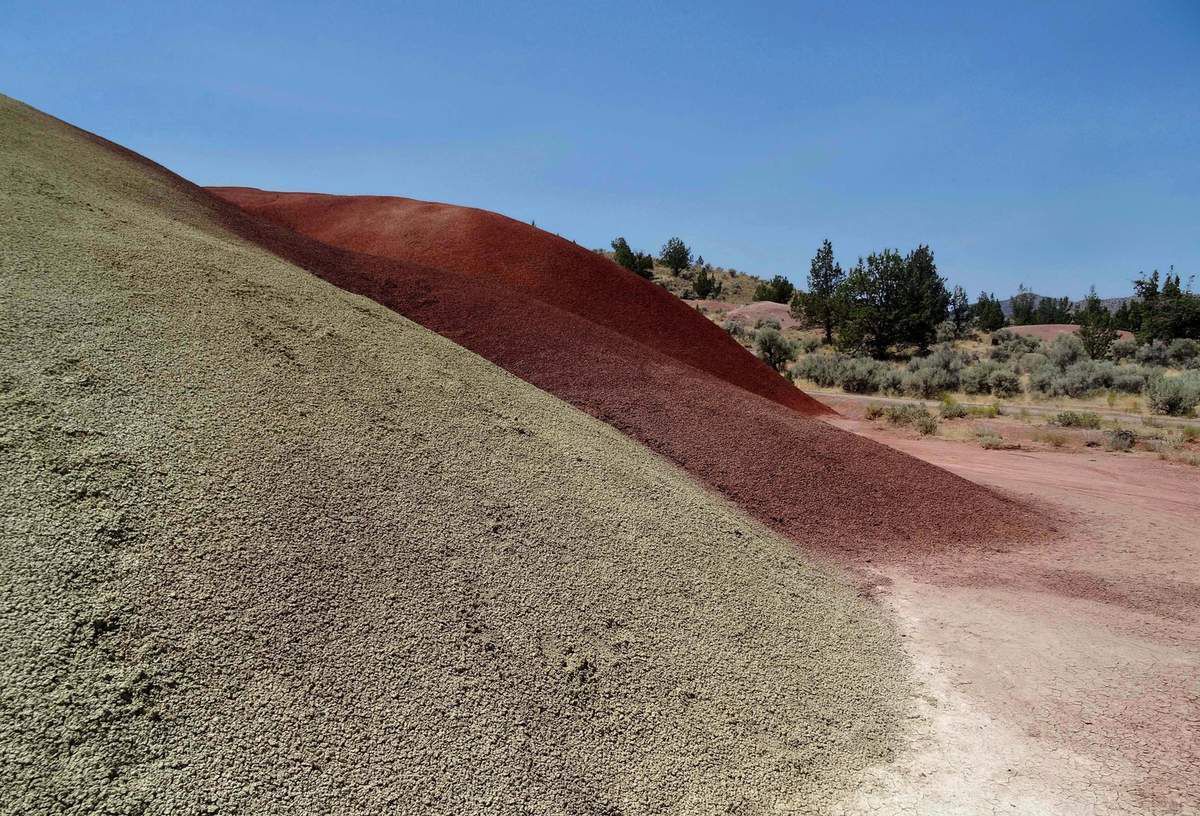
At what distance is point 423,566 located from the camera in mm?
3402

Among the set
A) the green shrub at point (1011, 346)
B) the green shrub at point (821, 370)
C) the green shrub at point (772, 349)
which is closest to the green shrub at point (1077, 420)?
the green shrub at point (821, 370)

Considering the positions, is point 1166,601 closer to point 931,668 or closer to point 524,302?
point 931,668

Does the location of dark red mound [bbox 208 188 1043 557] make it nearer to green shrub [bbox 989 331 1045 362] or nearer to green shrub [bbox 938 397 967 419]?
green shrub [bbox 938 397 967 419]

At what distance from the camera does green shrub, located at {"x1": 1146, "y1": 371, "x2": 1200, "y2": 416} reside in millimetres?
15547

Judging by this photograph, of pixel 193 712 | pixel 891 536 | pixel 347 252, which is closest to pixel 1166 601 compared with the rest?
pixel 891 536

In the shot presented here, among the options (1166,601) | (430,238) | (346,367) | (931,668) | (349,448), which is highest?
(430,238)

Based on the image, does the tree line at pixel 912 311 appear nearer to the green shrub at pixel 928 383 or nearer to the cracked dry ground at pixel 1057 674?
the green shrub at pixel 928 383

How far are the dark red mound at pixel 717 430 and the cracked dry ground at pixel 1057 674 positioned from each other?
68 centimetres

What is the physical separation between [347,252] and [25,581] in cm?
1079

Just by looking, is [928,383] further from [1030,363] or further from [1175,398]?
[1030,363]

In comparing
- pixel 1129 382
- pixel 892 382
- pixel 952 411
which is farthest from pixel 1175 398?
pixel 892 382

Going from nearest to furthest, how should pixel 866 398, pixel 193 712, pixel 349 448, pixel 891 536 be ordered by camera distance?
pixel 193 712 → pixel 349 448 → pixel 891 536 → pixel 866 398

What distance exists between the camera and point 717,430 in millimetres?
8094

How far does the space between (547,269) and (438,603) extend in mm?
14262
